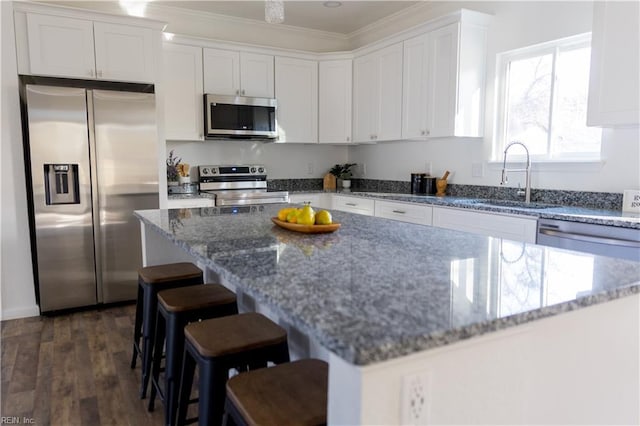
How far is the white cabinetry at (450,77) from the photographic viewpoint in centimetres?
356

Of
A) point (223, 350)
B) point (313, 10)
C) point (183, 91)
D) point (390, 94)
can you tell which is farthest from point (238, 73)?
point (223, 350)

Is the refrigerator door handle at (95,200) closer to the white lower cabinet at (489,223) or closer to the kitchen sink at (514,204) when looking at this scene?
the white lower cabinet at (489,223)

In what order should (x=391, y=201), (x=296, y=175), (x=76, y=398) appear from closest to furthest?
(x=76, y=398), (x=391, y=201), (x=296, y=175)

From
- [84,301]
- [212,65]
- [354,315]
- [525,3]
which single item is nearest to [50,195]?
[84,301]

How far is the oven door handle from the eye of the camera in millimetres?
2253

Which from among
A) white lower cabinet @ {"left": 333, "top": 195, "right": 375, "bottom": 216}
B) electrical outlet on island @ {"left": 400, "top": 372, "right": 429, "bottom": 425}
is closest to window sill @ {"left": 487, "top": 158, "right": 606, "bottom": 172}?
white lower cabinet @ {"left": 333, "top": 195, "right": 375, "bottom": 216}

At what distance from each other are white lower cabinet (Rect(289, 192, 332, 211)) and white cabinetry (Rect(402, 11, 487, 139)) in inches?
49.3

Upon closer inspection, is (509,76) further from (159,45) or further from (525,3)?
(159,45)

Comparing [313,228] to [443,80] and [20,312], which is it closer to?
[443,80]

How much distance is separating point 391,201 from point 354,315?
3149 mm

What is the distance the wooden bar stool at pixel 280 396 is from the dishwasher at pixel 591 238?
Result: 1.85 meters

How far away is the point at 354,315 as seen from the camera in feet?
2.76

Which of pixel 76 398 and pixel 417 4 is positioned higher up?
pixel 417 4

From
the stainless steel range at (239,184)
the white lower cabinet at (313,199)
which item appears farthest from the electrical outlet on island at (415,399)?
the white lower cabinet at (313,199)
